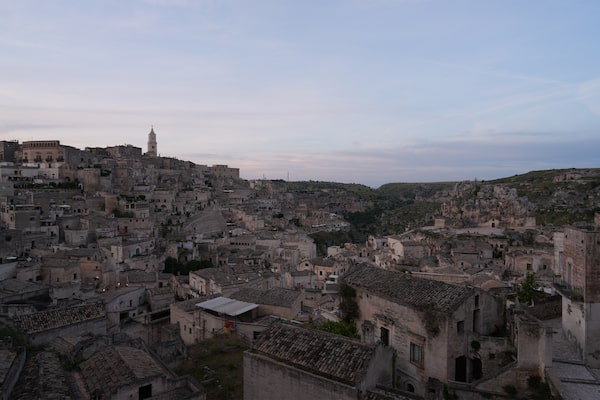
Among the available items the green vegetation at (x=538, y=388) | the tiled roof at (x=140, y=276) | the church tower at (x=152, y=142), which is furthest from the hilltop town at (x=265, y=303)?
the church tower at (x=152, y=142)

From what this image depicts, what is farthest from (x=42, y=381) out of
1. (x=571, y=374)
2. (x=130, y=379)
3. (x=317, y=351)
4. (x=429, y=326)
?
(x=571, y=374)

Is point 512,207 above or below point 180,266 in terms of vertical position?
above

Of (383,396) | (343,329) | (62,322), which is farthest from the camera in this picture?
(62,322)

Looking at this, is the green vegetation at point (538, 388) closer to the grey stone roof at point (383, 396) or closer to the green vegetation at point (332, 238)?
the grey stone roof at point (383, 396)

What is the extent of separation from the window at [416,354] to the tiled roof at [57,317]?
13.4 meters

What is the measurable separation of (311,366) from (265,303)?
11.8m

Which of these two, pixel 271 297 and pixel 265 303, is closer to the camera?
pixel 265 303

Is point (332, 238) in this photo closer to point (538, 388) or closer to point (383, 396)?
point (538, 388)

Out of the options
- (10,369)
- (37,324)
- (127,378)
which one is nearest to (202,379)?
(127,378)

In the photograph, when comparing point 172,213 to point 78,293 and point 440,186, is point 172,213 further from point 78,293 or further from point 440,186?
point 440,186

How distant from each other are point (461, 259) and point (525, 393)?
2798 centimetres

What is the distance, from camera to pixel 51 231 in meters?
37.6

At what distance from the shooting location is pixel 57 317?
710 inches

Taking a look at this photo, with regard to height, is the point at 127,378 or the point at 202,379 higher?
the point at 127,378
